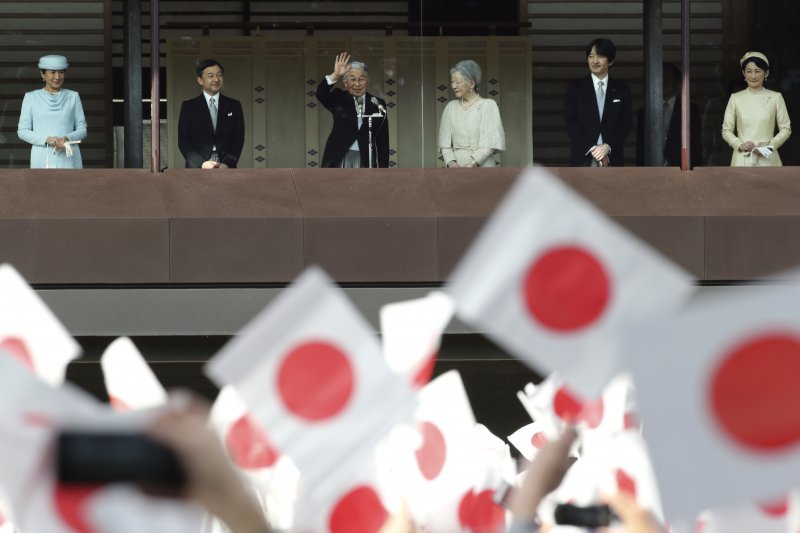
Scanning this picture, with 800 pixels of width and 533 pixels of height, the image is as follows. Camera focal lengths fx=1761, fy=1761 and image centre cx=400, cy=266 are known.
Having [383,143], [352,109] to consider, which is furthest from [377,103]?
[383,143]

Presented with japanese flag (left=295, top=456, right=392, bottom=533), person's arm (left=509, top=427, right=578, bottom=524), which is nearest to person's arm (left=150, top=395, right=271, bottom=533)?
person's arm (left=509, top=427, right=578, bottom=524)

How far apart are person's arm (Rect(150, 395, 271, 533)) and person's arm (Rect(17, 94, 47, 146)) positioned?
486 inches

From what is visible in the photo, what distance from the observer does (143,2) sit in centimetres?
1522

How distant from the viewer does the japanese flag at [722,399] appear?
270 cm

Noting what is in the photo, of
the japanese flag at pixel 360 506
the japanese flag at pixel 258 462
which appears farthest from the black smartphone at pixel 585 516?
the japanese flag at pixel 258 462

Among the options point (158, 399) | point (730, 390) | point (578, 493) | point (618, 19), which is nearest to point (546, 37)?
point (618, 19)

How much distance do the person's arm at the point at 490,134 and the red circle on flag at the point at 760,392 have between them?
38.2 ft

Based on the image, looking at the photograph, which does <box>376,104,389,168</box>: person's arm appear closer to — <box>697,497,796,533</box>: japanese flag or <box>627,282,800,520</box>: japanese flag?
<box>697,497,796,533</box>: japanese flag

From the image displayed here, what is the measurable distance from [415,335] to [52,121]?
9.33 meters

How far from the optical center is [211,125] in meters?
14.3

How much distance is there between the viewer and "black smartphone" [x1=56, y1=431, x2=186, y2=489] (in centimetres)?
212

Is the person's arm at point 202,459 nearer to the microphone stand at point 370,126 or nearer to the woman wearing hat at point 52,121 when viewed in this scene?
the microphone stand at point 370,126

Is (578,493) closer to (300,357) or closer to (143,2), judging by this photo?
(300,357)

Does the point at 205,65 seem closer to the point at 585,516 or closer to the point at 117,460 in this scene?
the point at 585,516
